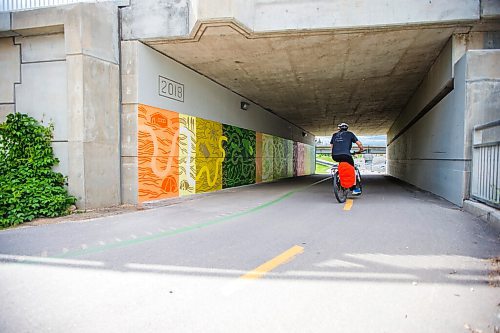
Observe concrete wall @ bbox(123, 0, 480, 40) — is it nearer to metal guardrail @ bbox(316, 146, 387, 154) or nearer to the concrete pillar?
the concrete pillar

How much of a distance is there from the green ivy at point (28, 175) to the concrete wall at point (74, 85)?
0.85ft

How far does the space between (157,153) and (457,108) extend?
25.7ft

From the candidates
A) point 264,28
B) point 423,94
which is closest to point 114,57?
point 264,28

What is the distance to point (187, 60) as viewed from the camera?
10242mm

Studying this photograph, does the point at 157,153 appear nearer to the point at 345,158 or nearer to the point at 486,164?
the point at 345,158

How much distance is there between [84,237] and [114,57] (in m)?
5.19

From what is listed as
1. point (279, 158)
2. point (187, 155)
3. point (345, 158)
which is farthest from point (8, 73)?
point (279, 158)

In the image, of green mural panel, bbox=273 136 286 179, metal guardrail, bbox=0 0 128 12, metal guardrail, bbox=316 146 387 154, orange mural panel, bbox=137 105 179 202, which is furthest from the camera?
metal guardrail, bbox=316 146 387 154

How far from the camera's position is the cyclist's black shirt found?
852cm

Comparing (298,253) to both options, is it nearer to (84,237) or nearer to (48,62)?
(84,237)

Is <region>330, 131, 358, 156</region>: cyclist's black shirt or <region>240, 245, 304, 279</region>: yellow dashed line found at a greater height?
<region>330, 131, 358, 156</region>: cyclist's black shirt

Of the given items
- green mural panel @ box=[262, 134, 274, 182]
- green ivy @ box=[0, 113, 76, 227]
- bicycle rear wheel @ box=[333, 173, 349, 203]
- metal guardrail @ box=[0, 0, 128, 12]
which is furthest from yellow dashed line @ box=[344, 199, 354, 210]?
green mural panel @ box=[262, 134, 274, 182]

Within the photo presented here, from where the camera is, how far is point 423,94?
40.9 feet

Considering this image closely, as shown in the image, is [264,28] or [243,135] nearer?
[264,28]
